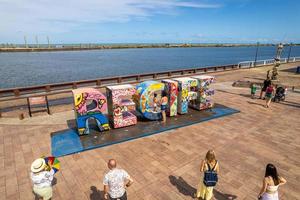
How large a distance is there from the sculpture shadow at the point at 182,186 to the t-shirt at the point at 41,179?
3.70 metres

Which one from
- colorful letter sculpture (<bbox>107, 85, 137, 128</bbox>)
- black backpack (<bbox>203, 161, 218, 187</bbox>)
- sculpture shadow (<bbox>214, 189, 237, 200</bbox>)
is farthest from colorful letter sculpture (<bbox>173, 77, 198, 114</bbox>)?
black backpack (<bbox>203, 161, 218, 187</bbox>)

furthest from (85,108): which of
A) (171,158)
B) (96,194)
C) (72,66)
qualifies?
(72,66)

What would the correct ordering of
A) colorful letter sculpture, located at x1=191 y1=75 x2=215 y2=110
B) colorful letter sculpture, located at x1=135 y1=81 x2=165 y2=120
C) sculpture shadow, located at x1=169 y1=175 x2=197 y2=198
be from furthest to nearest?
colorful letter sculpture, located at x1=191 y1=75 x2=215 y2=110 < colorful letter sculpture, located at x1=135 y1=81 x2=165 y2=120 < sculpture shadow, located at x1=169 y1=175 x2=197 y2=198

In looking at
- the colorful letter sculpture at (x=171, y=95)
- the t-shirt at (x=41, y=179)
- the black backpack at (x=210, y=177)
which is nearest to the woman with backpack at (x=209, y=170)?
the black backpack at (x=210, y=177)

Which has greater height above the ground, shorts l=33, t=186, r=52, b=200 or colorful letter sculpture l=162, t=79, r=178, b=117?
colorful letter sculpture l=162, t=79, r=178, b=117

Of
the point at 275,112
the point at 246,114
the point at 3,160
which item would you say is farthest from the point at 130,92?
the point at 275,112

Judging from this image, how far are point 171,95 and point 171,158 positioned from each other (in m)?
4.68

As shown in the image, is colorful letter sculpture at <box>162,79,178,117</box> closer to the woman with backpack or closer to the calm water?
the woman with backpack

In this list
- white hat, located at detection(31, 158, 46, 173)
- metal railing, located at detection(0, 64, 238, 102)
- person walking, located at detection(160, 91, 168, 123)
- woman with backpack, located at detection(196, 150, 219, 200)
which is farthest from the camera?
metal railing, located at detection(0, 64, 238, 102)

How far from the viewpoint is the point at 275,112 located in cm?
1295

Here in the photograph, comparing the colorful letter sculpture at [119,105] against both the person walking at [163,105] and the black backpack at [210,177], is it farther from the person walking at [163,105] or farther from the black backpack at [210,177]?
the black backpack at [210,177]

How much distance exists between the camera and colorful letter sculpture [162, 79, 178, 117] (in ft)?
37.6

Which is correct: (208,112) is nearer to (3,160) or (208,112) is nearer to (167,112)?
(167,112)

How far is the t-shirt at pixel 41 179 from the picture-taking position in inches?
175
